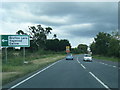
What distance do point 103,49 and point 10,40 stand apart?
58163 mm

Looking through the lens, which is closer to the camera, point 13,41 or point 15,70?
point 15,70

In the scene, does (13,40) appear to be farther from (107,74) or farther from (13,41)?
(107,74)

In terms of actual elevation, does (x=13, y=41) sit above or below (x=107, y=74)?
above

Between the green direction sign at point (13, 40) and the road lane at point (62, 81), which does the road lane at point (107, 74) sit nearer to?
the road lane at point (62, 81)

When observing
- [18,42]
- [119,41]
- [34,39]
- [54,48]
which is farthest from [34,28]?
[18,42]

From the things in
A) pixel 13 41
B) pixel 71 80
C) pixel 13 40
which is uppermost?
pixel 13 40

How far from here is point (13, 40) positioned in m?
30.6

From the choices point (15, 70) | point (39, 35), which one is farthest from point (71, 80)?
point (39, 35)

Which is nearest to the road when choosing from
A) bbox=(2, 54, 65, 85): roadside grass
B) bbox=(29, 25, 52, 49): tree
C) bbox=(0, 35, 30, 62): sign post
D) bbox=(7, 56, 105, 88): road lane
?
bbox=(7, 56, 105, 88): road lane

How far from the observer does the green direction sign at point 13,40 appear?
98.9ft

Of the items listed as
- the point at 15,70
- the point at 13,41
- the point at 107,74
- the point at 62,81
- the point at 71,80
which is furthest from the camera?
the point at 13,41

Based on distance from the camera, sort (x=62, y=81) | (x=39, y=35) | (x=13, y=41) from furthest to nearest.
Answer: (x=39, y=35)
(x=13, y=41)
(x=62, y=81)

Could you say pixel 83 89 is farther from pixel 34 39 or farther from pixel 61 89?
pixel 34 39

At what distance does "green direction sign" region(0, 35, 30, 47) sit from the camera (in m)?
30.1
